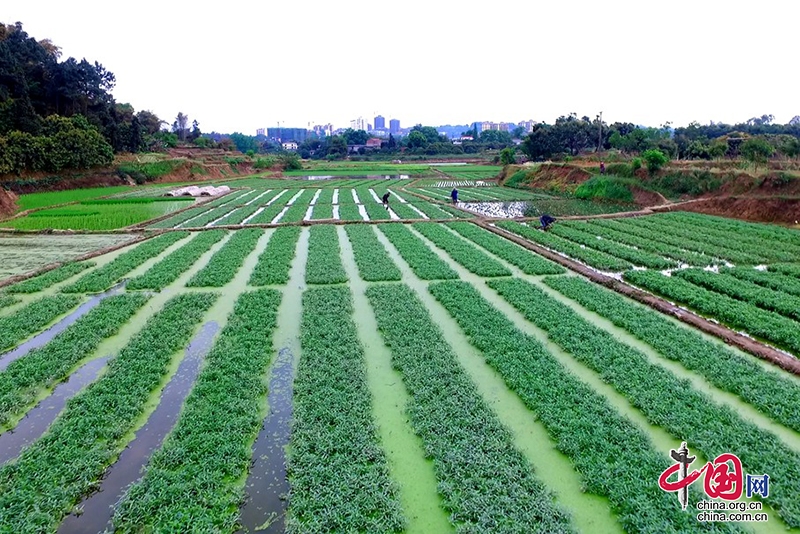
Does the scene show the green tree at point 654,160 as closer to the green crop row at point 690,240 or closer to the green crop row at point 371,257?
the green crop row at point 690,240

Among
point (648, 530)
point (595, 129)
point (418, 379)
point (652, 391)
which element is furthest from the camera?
point (595, 129)

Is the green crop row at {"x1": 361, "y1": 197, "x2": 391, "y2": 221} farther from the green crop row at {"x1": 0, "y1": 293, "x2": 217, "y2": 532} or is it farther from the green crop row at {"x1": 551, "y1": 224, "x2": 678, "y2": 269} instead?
the green crop row at {"x1": 0, "y1": 293, "x2": 217, "y2": 532}

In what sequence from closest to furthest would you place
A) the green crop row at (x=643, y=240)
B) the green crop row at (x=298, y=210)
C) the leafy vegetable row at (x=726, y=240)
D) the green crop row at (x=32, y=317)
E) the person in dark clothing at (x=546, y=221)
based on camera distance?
the green crop row at (x=32, y=317), the green crop row at (x=643, y=240), the leafy vegetable row at (x=726, y=240), the person in dark clothing at (x=546, y=221), the green crop row at (x=298, y=210)

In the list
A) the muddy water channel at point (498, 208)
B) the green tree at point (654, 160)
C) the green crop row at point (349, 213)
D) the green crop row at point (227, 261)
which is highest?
the green tree at point (654, 160)

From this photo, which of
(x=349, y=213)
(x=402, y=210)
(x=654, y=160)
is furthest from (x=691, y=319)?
(x=654, y=160)

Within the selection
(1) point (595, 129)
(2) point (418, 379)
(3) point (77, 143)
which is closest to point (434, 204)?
(2) point (418, 379)

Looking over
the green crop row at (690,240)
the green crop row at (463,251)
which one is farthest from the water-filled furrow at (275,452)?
the green crop row at (690,240)

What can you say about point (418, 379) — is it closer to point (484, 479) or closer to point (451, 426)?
point (451, 426)
